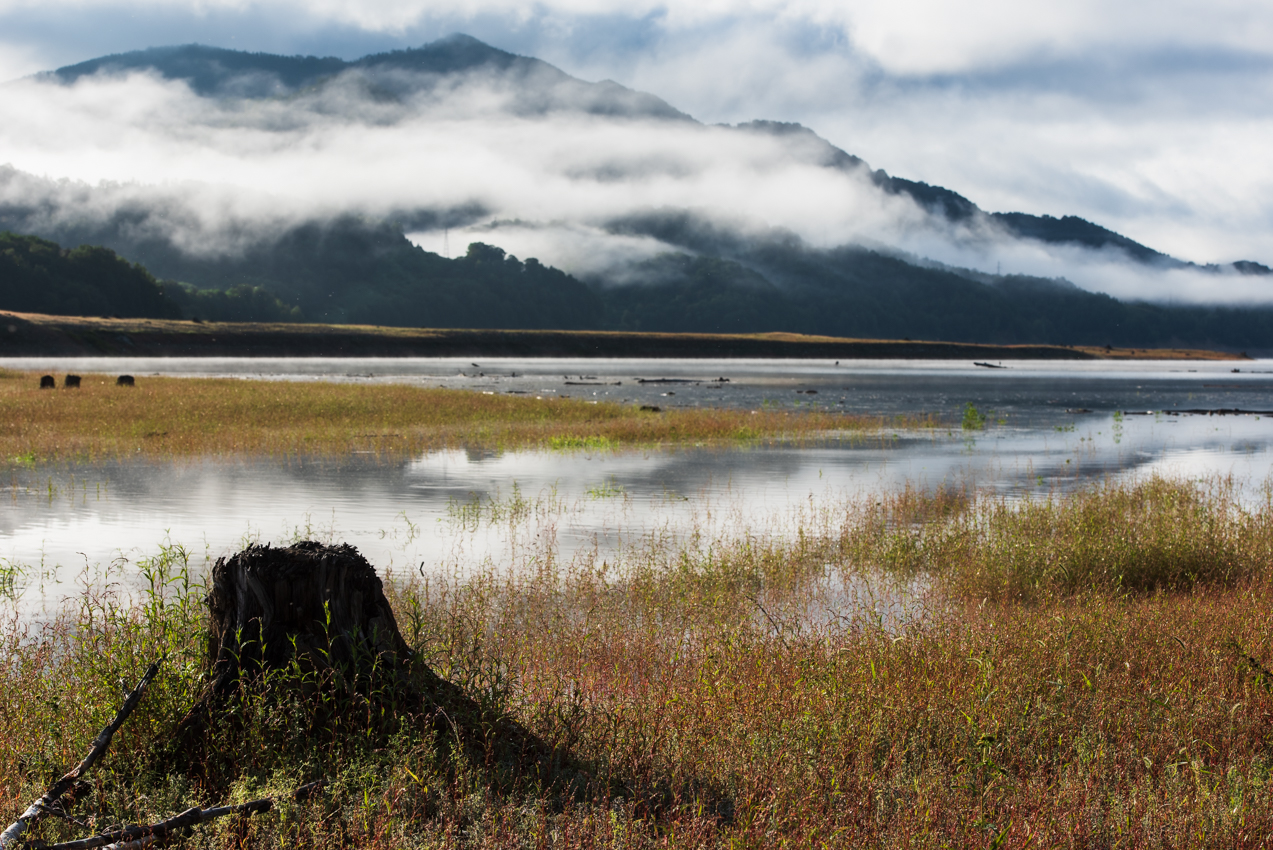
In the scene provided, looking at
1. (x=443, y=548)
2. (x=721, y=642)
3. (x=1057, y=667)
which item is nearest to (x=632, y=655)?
(x=721, y=642)

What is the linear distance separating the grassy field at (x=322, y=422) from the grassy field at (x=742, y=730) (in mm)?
18901

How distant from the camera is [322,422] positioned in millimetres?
36625

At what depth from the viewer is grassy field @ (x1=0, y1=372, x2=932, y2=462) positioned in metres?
29.5

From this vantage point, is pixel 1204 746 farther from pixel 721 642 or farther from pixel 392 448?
pixel 392 448

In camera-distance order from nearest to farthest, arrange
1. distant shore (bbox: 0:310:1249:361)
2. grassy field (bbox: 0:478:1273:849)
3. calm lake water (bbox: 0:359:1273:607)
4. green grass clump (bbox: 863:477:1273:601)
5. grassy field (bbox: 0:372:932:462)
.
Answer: grassy field (bbox: 0:478:1273:849), green grass clump (bbox: 863:477:1273:601), calm lake water (bbox: 0:359:1273:607), grassy field (bbox: 0:372:932:462), distant shore (bbox: 0:310:1249:361)

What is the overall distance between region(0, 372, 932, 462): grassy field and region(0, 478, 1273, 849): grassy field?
1890 cm

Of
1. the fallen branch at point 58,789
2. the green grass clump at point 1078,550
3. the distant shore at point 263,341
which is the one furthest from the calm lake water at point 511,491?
the distant shore at point 263,341

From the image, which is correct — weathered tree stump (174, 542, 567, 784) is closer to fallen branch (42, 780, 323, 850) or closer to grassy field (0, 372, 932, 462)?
fallen branch (42, 780, 323, 850)

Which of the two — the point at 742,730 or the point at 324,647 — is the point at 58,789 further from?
the point at 742,730

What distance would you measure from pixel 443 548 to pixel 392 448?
48.6 feet

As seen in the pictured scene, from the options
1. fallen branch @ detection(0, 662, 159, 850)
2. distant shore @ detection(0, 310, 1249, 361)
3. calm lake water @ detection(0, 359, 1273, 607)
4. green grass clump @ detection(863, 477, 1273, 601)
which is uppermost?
distant shore @ detection(0, 310, 1249, 361)

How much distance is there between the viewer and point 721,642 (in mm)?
9555

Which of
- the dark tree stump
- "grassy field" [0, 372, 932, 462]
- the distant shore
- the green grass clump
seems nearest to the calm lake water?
"grassy field" [0, 372, 932, 462]

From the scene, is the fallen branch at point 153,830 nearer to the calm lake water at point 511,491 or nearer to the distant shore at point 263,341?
the calm lake water at point 511,491
